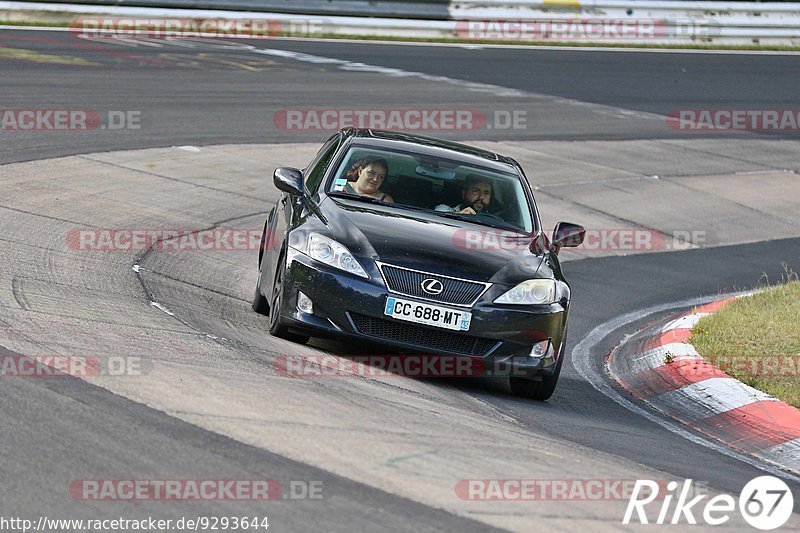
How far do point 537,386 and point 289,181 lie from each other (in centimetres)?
230

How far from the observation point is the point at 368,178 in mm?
9539

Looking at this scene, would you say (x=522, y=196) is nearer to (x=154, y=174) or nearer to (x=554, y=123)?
(x=154, y=174)

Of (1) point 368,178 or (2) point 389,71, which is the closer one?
(1) point 368,178

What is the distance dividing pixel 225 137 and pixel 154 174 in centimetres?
283

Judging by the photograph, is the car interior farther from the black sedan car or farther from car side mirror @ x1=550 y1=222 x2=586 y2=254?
car side mirror @ x1=550 y1=222 x2=586 y2=254

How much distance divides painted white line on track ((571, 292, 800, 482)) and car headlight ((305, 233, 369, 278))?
2.25 m

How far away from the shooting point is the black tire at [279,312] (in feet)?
28.4

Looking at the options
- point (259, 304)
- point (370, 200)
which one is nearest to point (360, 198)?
point (370, 200)

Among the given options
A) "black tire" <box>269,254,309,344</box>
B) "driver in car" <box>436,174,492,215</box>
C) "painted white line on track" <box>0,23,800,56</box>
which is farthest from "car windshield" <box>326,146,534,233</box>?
"painted white line on track" <box>0,23,800,56</box>

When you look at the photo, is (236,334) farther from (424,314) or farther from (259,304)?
(424,314)

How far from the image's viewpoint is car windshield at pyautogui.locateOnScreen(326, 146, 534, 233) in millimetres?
9461

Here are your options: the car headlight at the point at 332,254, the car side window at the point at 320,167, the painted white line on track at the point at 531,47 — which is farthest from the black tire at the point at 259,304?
the painted white line on track at the point at 531,47

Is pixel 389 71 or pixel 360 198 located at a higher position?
pixel 360 198

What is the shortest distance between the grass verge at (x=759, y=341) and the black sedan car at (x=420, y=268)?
159 cm
